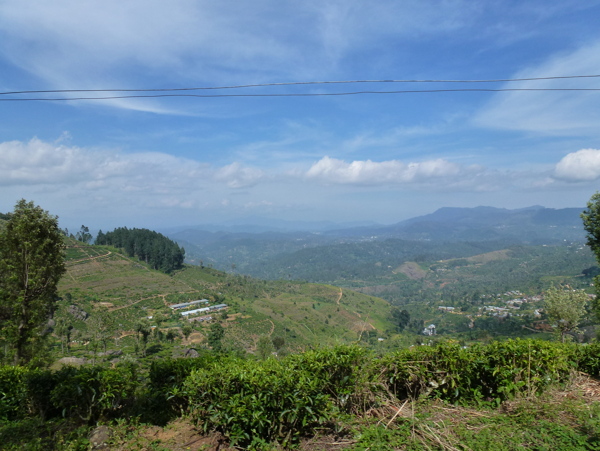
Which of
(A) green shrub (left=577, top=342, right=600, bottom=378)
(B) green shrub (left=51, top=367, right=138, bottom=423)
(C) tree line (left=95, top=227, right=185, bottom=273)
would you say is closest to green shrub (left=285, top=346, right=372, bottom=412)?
(B) green shrub (left=51, top=367, right=138, bottom=423)

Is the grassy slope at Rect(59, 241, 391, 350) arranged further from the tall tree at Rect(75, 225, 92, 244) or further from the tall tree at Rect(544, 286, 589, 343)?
the tall tree at Rect(75, 225, 92, 244)

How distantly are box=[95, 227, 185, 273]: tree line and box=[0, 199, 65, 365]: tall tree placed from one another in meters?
→ 65.6

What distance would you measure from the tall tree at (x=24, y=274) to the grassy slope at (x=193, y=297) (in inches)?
761

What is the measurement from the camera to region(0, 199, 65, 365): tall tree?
30.4 feet

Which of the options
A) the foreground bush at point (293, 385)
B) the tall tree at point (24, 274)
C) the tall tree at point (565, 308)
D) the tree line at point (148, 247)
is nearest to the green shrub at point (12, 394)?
the foreground bush at point (293, 385)

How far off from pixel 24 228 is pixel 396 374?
402 inches

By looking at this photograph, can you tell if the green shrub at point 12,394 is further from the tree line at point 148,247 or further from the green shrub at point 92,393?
the tree line at point 148,247

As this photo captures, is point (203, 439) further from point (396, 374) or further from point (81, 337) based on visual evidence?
point (81, 337)

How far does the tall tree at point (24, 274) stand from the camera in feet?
30.4

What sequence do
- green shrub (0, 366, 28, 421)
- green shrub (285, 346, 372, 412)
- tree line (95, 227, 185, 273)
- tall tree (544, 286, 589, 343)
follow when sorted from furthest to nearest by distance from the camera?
tree line (95, 227, 185, 273), tall tree (544, 286, 589, 343), green shrub (0, 366, 28, 421), green shrub (285, 346, 372, 412)

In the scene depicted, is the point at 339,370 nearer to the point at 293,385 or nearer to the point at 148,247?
the point at 293,385

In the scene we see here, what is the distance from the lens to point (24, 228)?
Result: 30.2 ft

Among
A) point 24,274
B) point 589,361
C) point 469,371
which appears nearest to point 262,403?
point 469,371

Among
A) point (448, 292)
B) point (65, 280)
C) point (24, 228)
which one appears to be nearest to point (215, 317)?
point (65, 280)
